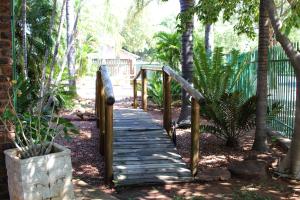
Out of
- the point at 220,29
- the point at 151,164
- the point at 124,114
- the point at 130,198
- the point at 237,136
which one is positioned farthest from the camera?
the point at 220,29

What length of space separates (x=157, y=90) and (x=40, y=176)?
970cm

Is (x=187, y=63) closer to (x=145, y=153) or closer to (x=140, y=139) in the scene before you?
(x=140, y=139)

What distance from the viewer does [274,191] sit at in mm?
5605

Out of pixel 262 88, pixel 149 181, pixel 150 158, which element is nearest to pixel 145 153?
pixel 150 158

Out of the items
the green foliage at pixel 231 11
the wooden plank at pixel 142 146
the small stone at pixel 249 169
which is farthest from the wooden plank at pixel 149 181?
the green foliage at pixel 231 11

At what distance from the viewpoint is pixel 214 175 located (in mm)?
6090

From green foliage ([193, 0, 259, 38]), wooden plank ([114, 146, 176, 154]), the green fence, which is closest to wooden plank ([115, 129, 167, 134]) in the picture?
wooden plank ([114, 146, 176, 154])

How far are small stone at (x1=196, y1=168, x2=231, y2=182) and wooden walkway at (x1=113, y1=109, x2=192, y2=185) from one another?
6.9 inches

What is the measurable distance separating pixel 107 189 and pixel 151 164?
860 mm

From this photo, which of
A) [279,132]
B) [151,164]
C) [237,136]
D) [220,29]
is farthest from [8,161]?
[220,29]

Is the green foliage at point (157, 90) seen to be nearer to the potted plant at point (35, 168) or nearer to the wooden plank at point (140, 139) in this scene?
the wooden plank at point (140, 139)

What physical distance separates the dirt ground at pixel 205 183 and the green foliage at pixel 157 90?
14.7ft

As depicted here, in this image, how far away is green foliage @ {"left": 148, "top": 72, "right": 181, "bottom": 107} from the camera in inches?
541

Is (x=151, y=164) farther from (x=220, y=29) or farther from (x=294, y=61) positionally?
(x=220, y=29)
